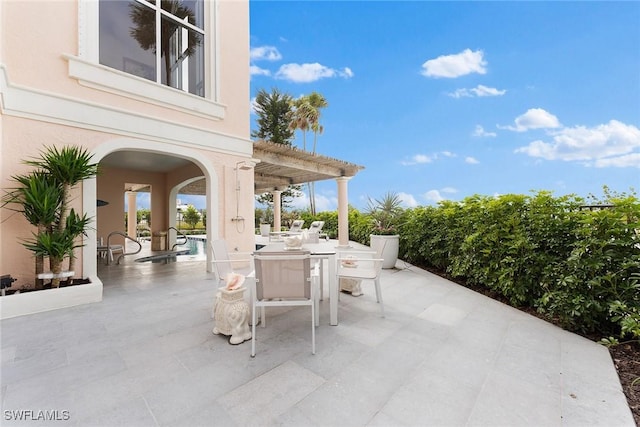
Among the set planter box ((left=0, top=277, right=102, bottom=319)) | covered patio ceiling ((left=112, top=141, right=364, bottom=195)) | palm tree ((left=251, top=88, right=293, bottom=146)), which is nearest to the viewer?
planter box ((left=0, top=277, right=102, bottom=319))

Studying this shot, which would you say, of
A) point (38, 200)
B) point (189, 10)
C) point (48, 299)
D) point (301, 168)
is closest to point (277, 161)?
point (301, 168)

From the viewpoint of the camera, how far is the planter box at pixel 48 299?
10.7 feet

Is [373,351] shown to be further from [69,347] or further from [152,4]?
[152,4]

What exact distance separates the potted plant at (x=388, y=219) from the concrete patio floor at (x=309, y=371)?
266 cm

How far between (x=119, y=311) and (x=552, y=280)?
5.55 m

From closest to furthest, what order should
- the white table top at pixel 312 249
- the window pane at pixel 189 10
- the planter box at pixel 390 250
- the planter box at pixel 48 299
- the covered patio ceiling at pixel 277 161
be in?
1. the white table top at pixel 312 249
2. the planter box at pixel 48 299
3. the window pane at pixel 189 10
4. the planter box at pixel 390 250
5. the covered patio ceiling at pixel 277 161

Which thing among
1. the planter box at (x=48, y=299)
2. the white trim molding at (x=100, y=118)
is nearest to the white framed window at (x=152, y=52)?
the white trim molding at (x=100, y=118)

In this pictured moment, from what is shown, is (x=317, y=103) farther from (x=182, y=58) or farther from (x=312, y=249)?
(x=312, y=249)

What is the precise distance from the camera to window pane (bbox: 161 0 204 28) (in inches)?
224

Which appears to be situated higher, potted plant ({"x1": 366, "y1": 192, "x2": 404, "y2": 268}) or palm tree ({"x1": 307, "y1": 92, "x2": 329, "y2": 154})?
palm tree ({"x1": 307, "y1": 92, "x2": 329, "y2": 154})

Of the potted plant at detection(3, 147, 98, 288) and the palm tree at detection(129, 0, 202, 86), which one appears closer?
the potted plant at detection(3, 147, 98, 288)

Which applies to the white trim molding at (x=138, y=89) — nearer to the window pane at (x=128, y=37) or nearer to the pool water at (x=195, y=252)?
the window pane at (x=128, y=37)

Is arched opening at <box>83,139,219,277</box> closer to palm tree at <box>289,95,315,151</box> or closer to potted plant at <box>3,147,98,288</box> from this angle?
potted plant at <box>3,147,98,288</box>

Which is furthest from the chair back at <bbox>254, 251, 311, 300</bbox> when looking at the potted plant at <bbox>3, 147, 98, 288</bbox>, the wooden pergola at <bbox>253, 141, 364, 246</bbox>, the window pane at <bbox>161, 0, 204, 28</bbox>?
the window pane at <bbox>161, 0, 204, 28</bbox>
